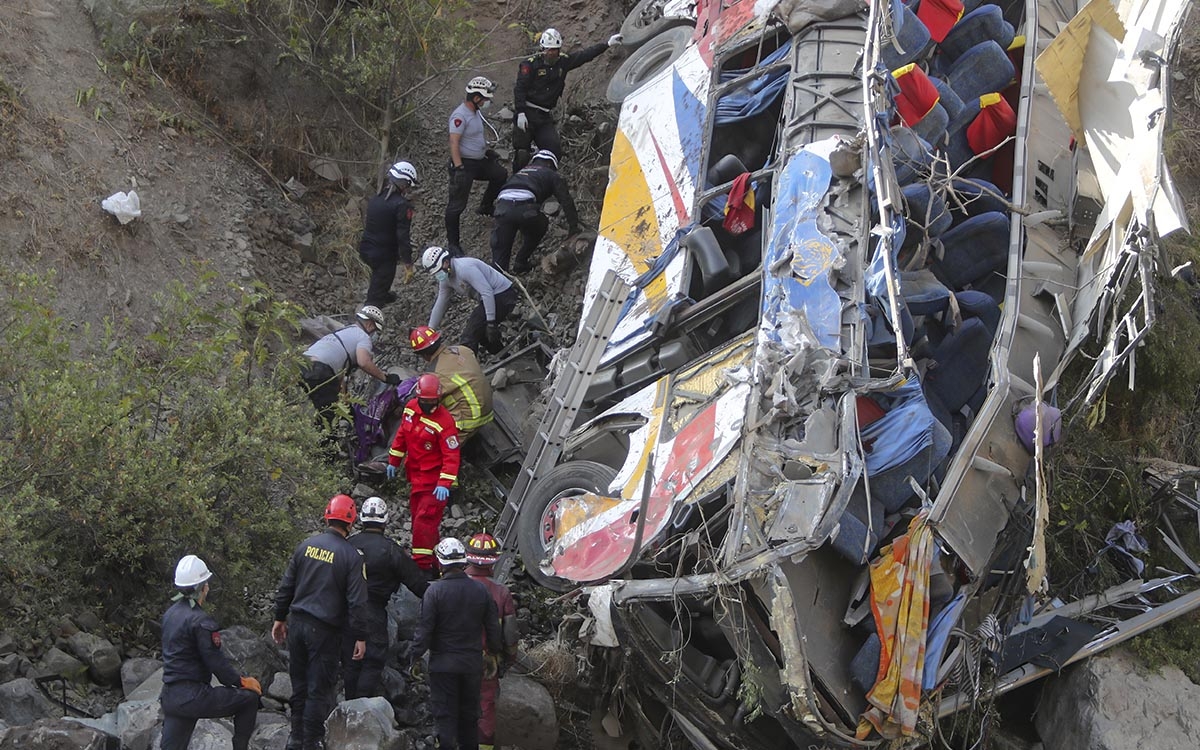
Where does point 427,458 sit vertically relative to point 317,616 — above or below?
below

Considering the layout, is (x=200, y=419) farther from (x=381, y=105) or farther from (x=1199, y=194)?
(x=1199, y=194)

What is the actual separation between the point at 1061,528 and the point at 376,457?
15.3 feet

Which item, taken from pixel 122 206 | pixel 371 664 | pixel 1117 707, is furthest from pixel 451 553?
pixel 122 206

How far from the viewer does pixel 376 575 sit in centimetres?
764

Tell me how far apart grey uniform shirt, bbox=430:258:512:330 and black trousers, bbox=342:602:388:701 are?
3020mm

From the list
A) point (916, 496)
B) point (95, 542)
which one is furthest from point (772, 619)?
point (95, 542)

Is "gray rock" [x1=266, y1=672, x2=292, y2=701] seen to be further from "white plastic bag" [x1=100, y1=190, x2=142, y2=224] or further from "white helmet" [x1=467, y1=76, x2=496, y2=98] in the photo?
"white helmet" [x1=467, y1=76, x2=496, y2=98]

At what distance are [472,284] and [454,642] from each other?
369cm

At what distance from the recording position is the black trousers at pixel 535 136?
38.7 ft

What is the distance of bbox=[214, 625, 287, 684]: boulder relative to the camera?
7449 mm

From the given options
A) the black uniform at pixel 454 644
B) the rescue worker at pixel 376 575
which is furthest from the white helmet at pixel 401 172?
the black uniform at pixel 454 644

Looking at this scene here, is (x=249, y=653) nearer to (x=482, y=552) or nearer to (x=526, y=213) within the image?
(x=482, y=552)

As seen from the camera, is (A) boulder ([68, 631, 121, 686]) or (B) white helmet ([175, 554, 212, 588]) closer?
(B) white helmet ([175, 554, 212, 588])

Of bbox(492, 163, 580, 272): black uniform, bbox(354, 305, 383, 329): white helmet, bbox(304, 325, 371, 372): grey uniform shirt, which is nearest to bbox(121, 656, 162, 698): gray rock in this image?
bbox(304, 325, 371, 372): grey uniform shirt
